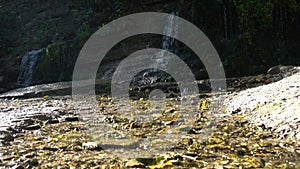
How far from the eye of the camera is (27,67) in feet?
49.5

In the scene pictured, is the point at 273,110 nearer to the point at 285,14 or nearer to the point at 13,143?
the point at 13,143

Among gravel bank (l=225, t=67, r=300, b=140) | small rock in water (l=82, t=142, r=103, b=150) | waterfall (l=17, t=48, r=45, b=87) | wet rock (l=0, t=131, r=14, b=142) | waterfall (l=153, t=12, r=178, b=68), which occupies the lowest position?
small rock in water (l=82, t=142, r=103, b=150)

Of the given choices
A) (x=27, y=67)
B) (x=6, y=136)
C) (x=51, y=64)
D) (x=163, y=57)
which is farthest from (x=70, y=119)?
(x=27, y=67)

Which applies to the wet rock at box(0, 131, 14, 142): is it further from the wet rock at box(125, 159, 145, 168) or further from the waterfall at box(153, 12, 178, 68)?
the waterfall at box(153, 12, 178, 68)

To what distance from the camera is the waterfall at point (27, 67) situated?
1451 centimetres

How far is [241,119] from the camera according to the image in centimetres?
430

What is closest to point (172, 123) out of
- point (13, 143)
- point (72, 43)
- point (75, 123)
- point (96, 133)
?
point (96, 133)

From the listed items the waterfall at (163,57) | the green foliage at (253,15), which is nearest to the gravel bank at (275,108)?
the waterfall at (163,57)

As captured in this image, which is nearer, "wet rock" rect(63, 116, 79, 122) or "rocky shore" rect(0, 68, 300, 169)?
"rocky shore" rect(0, 68, 300, 169)

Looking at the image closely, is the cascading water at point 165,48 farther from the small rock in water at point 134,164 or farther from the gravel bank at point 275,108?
the small rock in water at point 134,164

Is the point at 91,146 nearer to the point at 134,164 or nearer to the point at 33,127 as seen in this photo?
the point at 134,164

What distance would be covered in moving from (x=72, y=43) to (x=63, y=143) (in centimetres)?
1293

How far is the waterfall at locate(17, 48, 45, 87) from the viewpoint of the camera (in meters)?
14.5

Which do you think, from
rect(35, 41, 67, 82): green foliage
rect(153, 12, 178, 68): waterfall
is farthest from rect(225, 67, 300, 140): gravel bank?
rect(35, 41, 67, 82): green foliage
